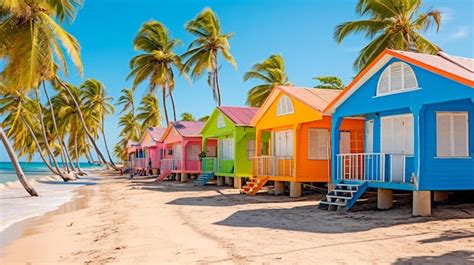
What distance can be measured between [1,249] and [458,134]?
12415 mm

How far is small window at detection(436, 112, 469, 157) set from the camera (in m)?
13.5

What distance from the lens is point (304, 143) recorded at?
19.7m

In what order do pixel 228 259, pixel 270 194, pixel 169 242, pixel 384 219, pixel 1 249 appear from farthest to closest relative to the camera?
pixel 270 194, pixel 384 219, pixel 1 249, pixel 169 242, pixel 228 259

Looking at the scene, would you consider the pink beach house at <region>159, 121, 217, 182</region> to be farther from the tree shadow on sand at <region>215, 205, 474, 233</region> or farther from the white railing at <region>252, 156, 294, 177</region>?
the tree shadow on sand at <region>215, 205, 474, 233</region>

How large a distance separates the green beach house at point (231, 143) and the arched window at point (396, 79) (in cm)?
1103

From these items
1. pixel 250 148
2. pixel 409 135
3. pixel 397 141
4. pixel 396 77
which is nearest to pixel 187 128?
pixel 250 148

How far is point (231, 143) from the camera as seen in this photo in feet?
91.1

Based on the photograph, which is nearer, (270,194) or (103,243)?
(103,243)

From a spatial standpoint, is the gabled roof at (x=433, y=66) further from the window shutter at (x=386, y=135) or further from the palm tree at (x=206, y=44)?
the palm tree at (x=206, y=44)

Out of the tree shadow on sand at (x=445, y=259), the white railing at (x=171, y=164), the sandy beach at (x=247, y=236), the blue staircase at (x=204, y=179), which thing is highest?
the white railing at (x=171, y=164)

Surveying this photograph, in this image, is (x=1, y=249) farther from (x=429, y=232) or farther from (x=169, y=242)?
(x=429, y=232)

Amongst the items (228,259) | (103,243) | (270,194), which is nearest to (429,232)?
(228,259)

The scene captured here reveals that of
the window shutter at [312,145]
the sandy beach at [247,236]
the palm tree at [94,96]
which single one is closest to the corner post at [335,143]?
the sandy beach at [247,236]

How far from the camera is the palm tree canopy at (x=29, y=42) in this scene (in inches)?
788
